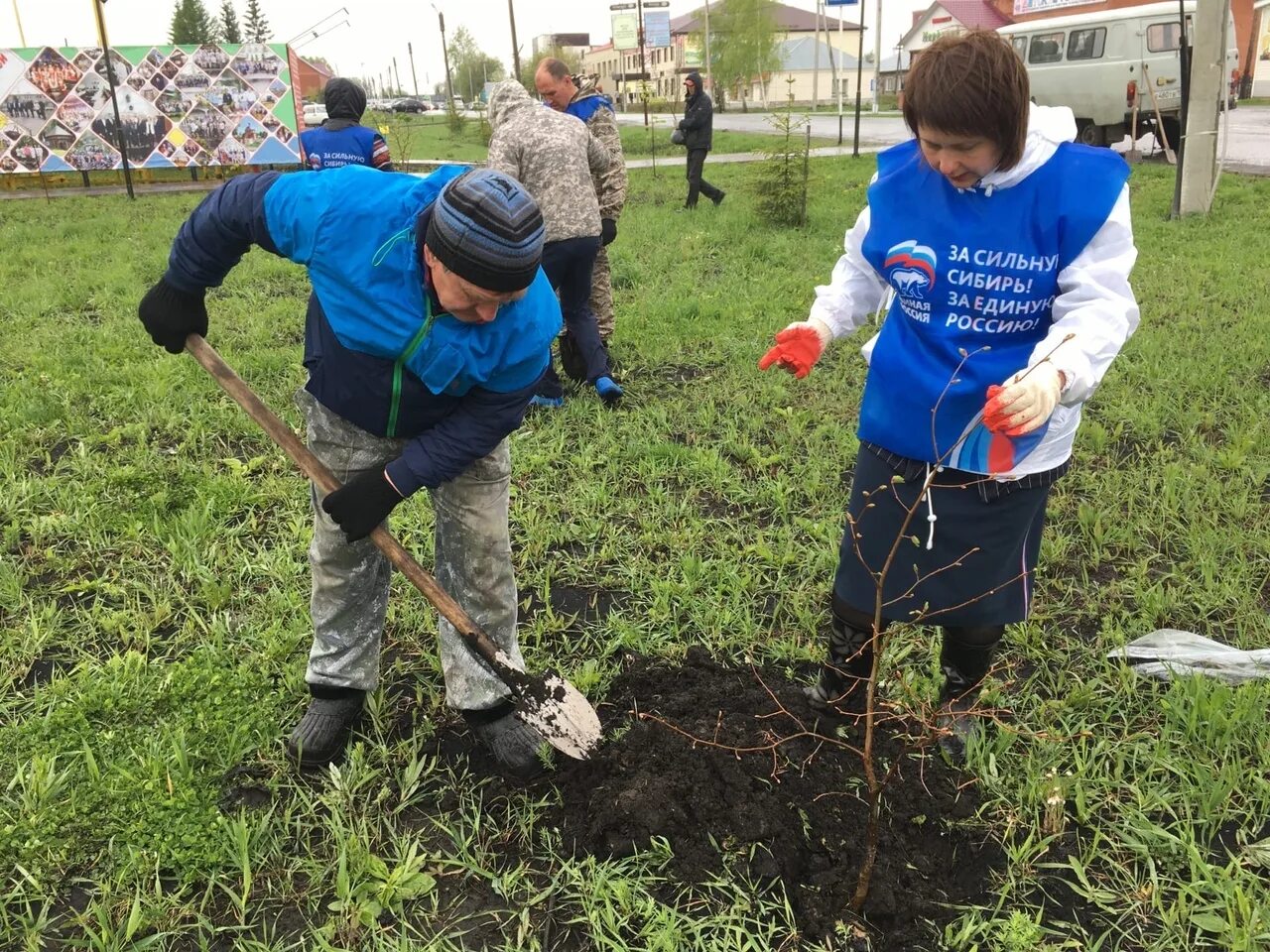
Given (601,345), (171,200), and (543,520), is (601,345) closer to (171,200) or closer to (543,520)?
(543,520)

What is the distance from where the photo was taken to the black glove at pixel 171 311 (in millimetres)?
2215

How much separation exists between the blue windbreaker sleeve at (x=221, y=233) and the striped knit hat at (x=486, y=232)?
498 mm

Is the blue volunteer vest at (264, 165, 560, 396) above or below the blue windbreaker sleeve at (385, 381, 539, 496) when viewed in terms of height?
above

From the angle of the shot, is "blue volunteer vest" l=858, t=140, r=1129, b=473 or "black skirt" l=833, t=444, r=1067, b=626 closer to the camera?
"blue volunteer vest" l=858, t=140, r=1129, b=473

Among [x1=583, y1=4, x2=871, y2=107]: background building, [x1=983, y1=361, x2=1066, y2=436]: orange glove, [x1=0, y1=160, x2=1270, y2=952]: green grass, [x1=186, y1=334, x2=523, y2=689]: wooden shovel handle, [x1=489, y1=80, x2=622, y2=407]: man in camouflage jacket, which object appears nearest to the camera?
[x1=983, y1=361, x2=1066, y2=436]: orange glove

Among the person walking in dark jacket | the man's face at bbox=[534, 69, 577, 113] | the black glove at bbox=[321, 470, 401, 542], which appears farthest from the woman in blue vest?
the person walking in dark jacket

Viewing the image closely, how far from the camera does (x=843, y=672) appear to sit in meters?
2.23

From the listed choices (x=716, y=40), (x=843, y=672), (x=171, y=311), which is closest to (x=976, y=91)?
(x=843, y=672)

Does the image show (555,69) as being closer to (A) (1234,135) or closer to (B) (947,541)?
(B) (947,541)

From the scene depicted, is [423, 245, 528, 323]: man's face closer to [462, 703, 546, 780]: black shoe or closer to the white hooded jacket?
the white hooded jacket

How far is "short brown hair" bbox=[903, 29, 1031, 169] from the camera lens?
1.56 meters

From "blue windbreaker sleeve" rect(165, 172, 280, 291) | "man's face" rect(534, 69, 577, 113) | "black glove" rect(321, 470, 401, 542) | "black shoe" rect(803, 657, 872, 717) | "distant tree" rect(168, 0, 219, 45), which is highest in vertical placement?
"distant tree" rect(168, 0, 219, 45)

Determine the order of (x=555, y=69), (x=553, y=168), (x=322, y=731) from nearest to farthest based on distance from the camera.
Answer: (x=322, y=731) < (x=553, y=168) < (x=555, y=69)

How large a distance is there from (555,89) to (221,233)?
3097 millimetres
